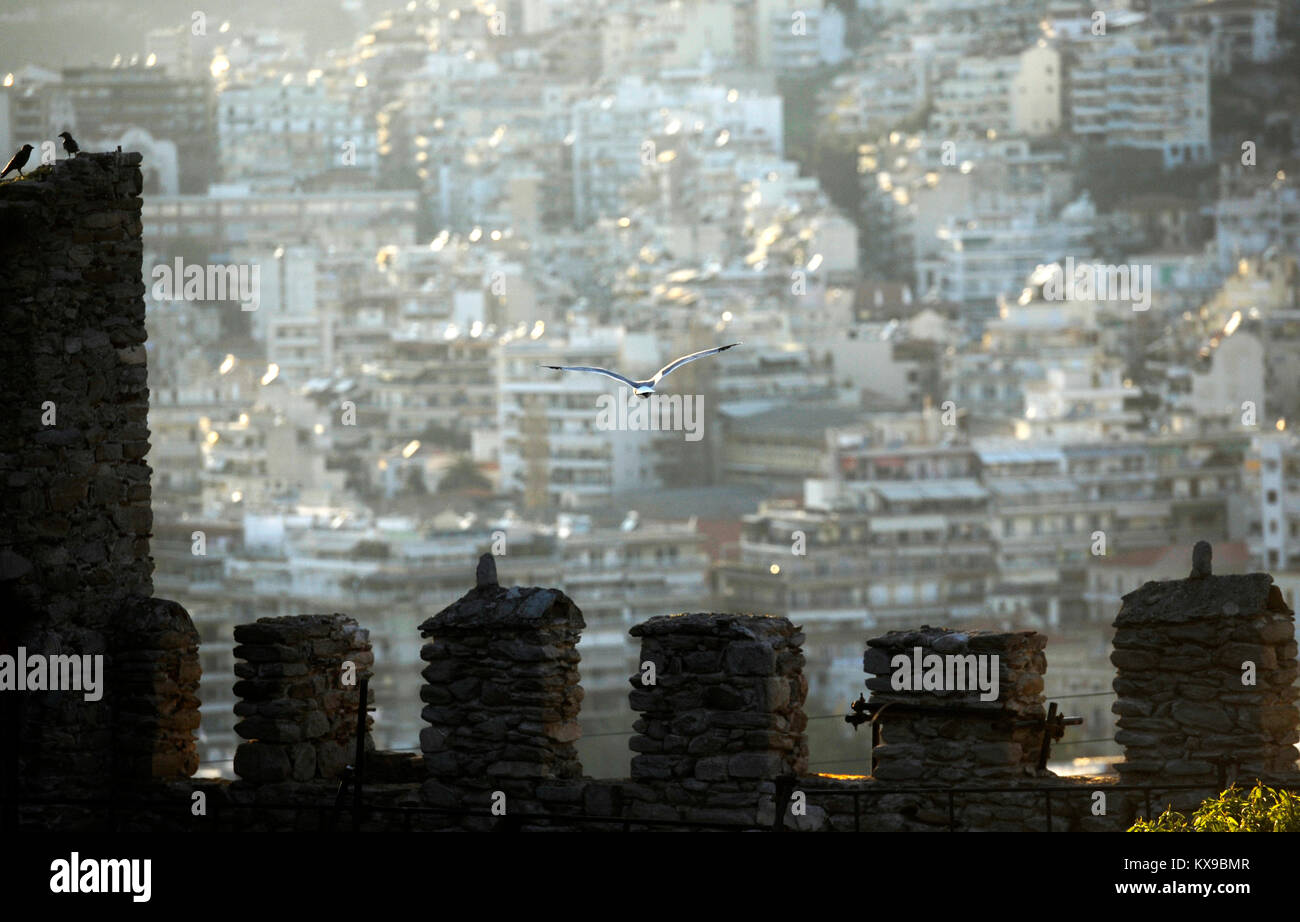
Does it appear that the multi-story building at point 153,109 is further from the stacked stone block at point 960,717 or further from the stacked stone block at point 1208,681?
the stacked stone block at point 1208,681

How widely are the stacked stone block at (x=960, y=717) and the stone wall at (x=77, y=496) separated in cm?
392

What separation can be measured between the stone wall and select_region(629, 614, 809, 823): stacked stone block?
279 centimetres

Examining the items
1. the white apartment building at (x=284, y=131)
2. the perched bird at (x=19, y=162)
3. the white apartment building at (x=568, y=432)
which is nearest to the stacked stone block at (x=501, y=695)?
the perched bird at (x=19, y=162)

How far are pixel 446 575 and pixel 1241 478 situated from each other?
111 ft

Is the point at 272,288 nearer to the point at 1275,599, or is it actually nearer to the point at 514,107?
the point at 514,107

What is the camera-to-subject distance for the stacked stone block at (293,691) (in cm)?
1395

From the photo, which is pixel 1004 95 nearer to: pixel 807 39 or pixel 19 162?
pixel 807 39

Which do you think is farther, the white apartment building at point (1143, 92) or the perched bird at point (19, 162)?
the white apartment building at point (1143, 92)

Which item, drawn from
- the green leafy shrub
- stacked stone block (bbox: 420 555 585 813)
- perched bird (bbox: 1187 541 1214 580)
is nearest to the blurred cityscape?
stacked stone block (bbox: 420 555 585 813)

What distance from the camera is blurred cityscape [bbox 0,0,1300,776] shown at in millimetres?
104938

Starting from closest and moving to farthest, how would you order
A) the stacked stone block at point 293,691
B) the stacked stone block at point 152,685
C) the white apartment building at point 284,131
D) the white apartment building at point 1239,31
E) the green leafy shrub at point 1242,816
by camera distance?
the green leafy shrub at point 1242,816 → the stacked stone block at point 293,691 → the stacked stone block at point 152,685 → the white apartment building at point 1239,31 → the white apartment building at point 284,131

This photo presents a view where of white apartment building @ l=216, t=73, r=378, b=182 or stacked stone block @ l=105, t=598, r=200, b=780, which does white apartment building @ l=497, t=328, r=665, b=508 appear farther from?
stacked stone block @ l=105, t=598, r=200, b=780

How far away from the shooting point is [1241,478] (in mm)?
111250
